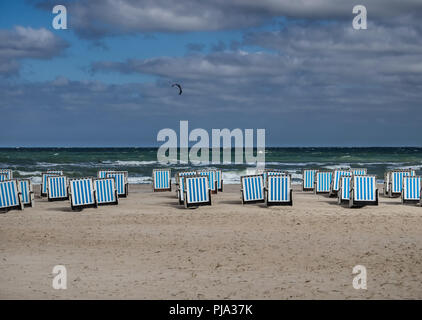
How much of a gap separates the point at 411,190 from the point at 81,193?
10408 millimetres

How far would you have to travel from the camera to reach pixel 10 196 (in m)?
15.3

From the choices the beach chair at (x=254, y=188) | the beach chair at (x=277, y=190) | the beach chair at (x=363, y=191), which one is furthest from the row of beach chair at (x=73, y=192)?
the beach chair at (x=363, y=191)

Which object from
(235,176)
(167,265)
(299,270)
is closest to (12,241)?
(167,265)

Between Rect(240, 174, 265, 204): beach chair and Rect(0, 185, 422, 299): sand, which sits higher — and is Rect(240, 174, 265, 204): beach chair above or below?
above

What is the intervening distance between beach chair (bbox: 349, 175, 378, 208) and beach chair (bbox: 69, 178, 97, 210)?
309 inches

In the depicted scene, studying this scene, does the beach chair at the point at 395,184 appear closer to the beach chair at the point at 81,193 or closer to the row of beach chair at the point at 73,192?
the row of beach chair at the point at 73,192

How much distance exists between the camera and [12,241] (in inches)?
424

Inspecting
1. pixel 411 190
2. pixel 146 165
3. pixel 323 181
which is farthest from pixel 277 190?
pixel 146 165

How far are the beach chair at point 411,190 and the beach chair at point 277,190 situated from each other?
408 cm

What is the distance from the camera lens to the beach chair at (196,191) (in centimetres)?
1575

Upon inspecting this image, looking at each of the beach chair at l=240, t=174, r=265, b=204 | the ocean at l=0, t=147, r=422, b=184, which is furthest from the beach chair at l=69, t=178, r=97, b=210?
the ocean at l=0, t=147, r=422, b=184

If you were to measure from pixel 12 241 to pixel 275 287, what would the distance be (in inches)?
241

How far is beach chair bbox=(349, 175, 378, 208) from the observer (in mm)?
15961

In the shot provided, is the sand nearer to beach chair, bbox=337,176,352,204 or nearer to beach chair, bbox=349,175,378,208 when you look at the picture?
beach chair, bbox=349,175,378,208
